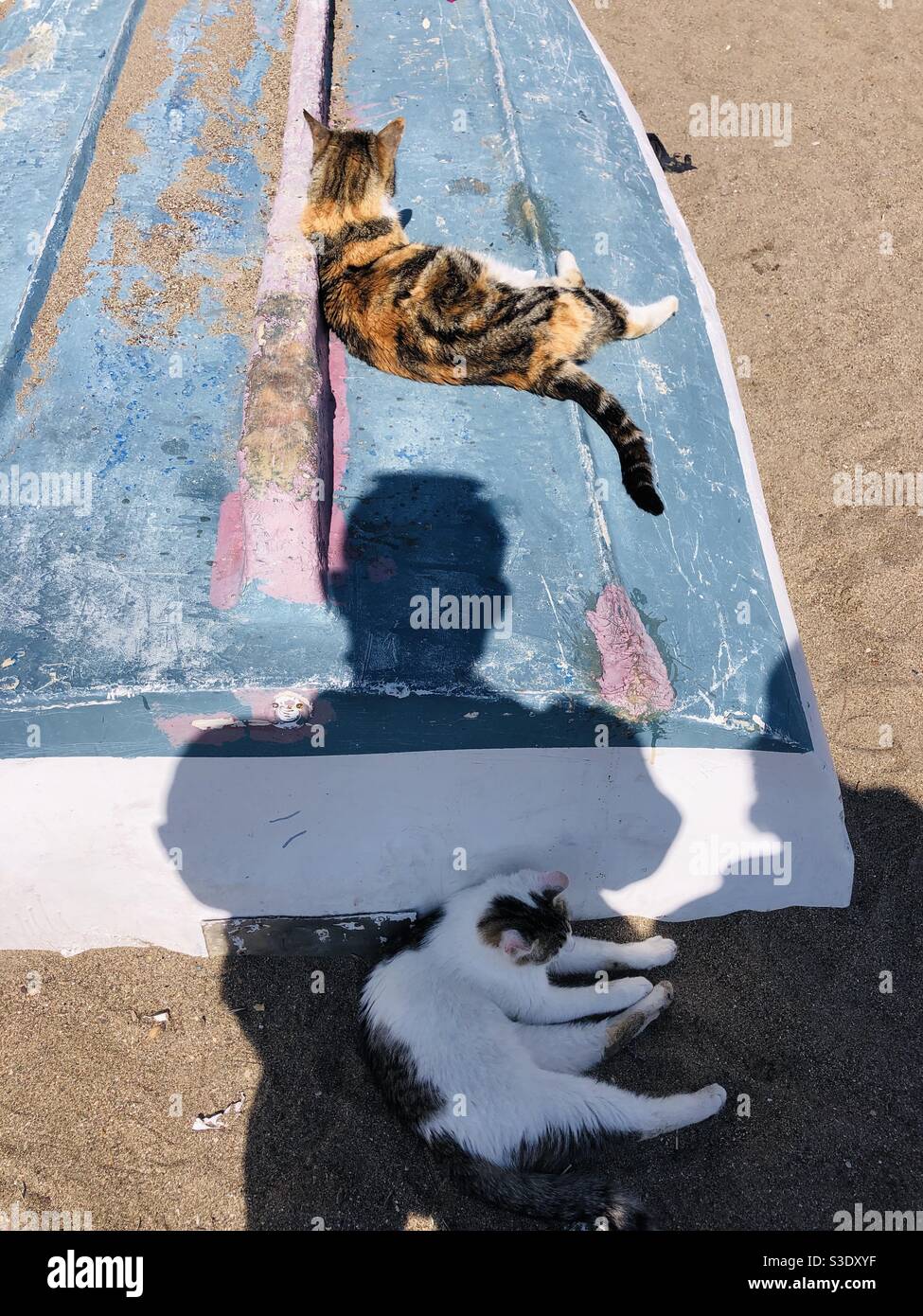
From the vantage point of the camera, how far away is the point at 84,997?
3.44 m

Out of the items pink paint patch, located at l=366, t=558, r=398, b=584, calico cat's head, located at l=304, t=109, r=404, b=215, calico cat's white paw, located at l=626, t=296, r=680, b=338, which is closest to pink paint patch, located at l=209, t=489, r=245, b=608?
pink paint patch, located at l=366, t=558, r=398, b=584

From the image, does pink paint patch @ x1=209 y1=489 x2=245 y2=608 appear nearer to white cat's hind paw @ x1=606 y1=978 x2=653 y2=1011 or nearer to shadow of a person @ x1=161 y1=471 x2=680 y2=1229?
shadow of a person @ x1=161 y1=471 x2=680 y2=1229

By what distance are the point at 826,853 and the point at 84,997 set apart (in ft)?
10.0

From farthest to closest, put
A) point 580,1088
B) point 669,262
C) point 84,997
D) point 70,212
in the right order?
point 669,262, point 70,212, point 84,997, point 580,1088

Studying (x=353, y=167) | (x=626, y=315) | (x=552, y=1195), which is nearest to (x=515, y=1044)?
(x=552, y=1195)

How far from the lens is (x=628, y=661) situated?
9.92 feet

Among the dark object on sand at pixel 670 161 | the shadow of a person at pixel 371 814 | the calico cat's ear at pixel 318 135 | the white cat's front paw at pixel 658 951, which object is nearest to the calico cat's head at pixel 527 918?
the shadow of a person at pixel 371 814

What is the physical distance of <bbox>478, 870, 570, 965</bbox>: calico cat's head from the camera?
119 inches

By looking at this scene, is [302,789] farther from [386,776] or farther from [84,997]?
[84,997]

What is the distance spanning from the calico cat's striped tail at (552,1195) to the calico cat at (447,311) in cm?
235

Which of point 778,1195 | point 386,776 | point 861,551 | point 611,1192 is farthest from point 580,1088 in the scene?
point 861,551

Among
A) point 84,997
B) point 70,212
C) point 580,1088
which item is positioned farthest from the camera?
point 70,212

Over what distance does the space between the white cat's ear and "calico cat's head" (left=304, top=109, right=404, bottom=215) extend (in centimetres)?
307

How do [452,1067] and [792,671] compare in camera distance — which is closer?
[452,1067]
